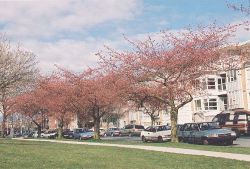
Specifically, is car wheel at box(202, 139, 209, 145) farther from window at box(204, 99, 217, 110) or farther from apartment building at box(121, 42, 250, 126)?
window at box(204, 99, 217, 110)

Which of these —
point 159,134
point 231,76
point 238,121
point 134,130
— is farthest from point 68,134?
point 238,121

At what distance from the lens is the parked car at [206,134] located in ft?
92.9

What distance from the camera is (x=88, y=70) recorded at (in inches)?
2044

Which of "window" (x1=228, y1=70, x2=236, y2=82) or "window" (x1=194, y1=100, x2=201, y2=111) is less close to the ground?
"window" (x1=228, y1=70, x2=236, y2=82)

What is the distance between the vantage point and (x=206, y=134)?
29094 millimetres

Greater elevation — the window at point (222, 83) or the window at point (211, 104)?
the window at point (222, 83)

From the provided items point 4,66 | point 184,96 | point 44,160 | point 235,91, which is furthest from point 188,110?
point 44,160

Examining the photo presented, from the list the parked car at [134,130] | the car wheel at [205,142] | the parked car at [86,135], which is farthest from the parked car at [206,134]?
the parked car at [134,130]

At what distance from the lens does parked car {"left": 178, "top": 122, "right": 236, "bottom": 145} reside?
28.3 meters

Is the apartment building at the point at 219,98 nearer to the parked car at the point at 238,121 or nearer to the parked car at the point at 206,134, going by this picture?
the parked car at the point at 238,121

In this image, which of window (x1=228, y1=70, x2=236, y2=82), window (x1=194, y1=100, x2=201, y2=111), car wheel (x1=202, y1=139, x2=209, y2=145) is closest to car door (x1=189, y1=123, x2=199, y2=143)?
car wheel (x1=202, y1=139, x2=209, y2=145)

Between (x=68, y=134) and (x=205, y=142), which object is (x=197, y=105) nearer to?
(x=68, y=134)

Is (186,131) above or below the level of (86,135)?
above

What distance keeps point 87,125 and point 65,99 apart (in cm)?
4820
